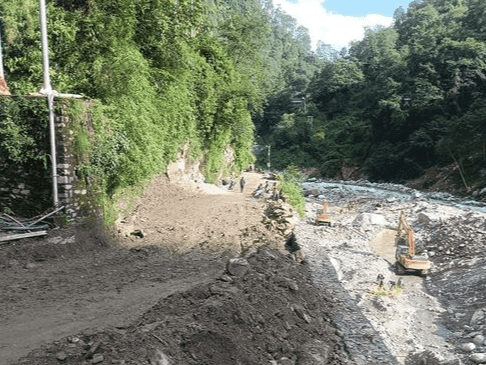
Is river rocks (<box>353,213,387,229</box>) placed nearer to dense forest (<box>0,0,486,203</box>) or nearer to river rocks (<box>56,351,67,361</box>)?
dense forest (<box>0,0,486,203</box>)

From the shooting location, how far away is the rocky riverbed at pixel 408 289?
8633 millimetres

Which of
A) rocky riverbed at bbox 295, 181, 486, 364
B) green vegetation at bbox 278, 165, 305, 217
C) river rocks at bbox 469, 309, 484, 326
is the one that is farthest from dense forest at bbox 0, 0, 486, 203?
river rocks at bbox 469, 309, 484, 326

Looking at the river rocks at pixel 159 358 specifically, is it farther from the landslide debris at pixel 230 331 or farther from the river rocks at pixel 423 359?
the river rocks at pixel 423 359

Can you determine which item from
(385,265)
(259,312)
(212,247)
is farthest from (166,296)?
(385,265)

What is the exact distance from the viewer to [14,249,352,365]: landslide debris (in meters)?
5.25

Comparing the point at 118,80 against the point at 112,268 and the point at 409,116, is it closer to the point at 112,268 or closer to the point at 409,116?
the point at 112,268

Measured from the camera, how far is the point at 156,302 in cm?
738

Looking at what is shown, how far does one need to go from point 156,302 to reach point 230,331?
5.71 feet

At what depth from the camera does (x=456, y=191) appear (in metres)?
37.4

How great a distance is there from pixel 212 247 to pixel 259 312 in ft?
13.9

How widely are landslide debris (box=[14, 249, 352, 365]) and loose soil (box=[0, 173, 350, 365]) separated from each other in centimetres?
2

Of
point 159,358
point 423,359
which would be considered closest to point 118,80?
point 159,358

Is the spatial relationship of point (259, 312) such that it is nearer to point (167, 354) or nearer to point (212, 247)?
point (167, 354)

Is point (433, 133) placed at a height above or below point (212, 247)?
above
